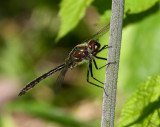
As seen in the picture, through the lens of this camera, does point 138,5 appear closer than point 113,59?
No

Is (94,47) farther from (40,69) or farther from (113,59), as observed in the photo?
(40,69)

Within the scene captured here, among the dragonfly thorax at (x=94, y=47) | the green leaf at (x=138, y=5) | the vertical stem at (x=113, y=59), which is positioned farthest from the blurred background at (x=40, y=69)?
the vertical stem at (x=113, y=59)

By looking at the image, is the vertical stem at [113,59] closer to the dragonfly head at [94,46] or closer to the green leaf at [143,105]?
the green leaf at [143,105]

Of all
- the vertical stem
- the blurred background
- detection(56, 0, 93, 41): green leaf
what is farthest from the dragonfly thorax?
the blurred background

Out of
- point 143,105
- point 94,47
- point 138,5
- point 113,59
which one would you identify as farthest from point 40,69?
point 113,59

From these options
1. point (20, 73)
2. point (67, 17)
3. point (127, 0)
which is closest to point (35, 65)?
point (20, 73)
